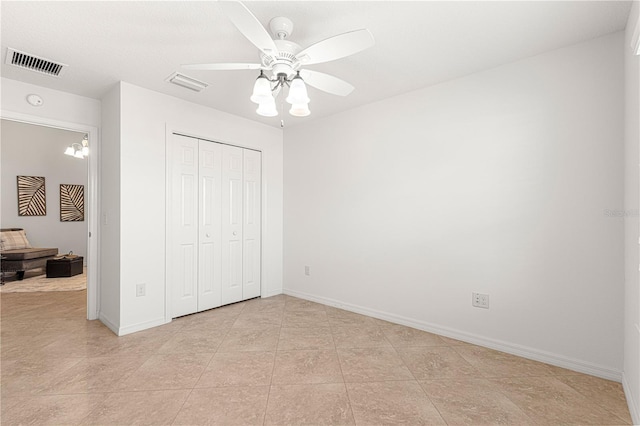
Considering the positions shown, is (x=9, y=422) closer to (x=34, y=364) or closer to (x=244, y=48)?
(x=34, y=364)

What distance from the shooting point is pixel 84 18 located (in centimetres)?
201

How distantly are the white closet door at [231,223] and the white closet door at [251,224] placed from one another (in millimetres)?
75

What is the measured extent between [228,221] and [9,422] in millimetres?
2492

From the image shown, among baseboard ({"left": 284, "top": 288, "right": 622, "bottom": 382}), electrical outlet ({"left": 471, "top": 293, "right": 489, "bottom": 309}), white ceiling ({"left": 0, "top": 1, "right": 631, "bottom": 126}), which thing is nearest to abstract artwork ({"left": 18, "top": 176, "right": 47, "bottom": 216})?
white ceiling ({"left": 0, "top": 1, "right": 631, "bottom": 126})

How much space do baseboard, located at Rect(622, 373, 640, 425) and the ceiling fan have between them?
2.38 metres

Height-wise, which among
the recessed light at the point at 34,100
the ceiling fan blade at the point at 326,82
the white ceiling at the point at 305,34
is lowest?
the ceiling fan blade at the point at 326,82

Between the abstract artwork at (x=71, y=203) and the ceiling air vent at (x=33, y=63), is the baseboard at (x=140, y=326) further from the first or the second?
the abstract artwork at (x=71, y=203)

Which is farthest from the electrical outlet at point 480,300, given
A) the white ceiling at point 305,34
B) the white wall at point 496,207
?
the white ceiling at point 305,34

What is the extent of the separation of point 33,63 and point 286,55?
2310 millimetres

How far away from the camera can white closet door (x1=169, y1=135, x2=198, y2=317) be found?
3369 mm

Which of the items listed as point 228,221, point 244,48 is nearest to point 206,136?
point 228,221

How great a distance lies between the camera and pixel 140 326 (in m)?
3.04

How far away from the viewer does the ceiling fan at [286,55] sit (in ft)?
4.95

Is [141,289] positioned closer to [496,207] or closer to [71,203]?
[496,207]
